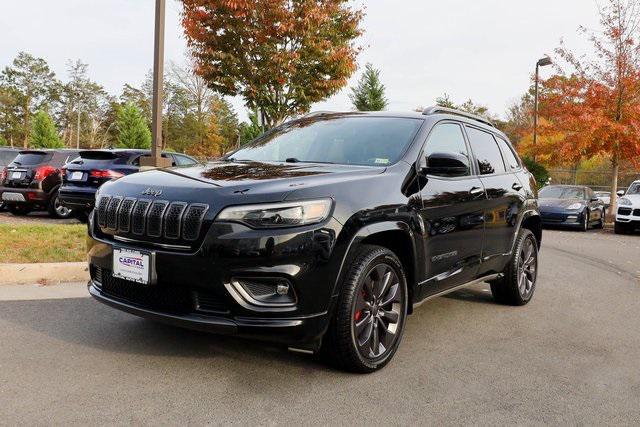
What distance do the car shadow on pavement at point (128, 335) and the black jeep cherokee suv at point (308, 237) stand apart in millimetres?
462

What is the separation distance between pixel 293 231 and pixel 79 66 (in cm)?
7445

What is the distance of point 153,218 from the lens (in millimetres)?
3279

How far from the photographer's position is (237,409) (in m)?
2.99

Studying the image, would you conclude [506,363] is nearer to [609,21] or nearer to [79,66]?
[609,21]

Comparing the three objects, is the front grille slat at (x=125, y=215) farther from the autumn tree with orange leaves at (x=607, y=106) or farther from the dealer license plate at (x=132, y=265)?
the autumn tree with orange leaves at (x=607, y=106)

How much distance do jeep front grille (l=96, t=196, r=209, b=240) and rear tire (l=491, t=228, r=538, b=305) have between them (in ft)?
11.3

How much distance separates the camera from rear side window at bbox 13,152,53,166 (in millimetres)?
11922

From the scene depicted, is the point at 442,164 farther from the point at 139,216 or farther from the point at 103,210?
the point at 103,210

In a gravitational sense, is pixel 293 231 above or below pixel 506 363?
above

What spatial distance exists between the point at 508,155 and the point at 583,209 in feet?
36.5

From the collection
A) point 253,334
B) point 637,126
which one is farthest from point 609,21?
point 253,334

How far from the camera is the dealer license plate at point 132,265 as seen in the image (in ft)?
10.7

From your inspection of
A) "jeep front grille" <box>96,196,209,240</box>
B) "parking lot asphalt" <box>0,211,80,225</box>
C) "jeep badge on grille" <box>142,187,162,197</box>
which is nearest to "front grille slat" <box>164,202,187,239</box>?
"jeep front grille" <box>96,196,209,240</box>

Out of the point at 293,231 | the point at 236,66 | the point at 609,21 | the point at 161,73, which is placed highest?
the point at 609,21
